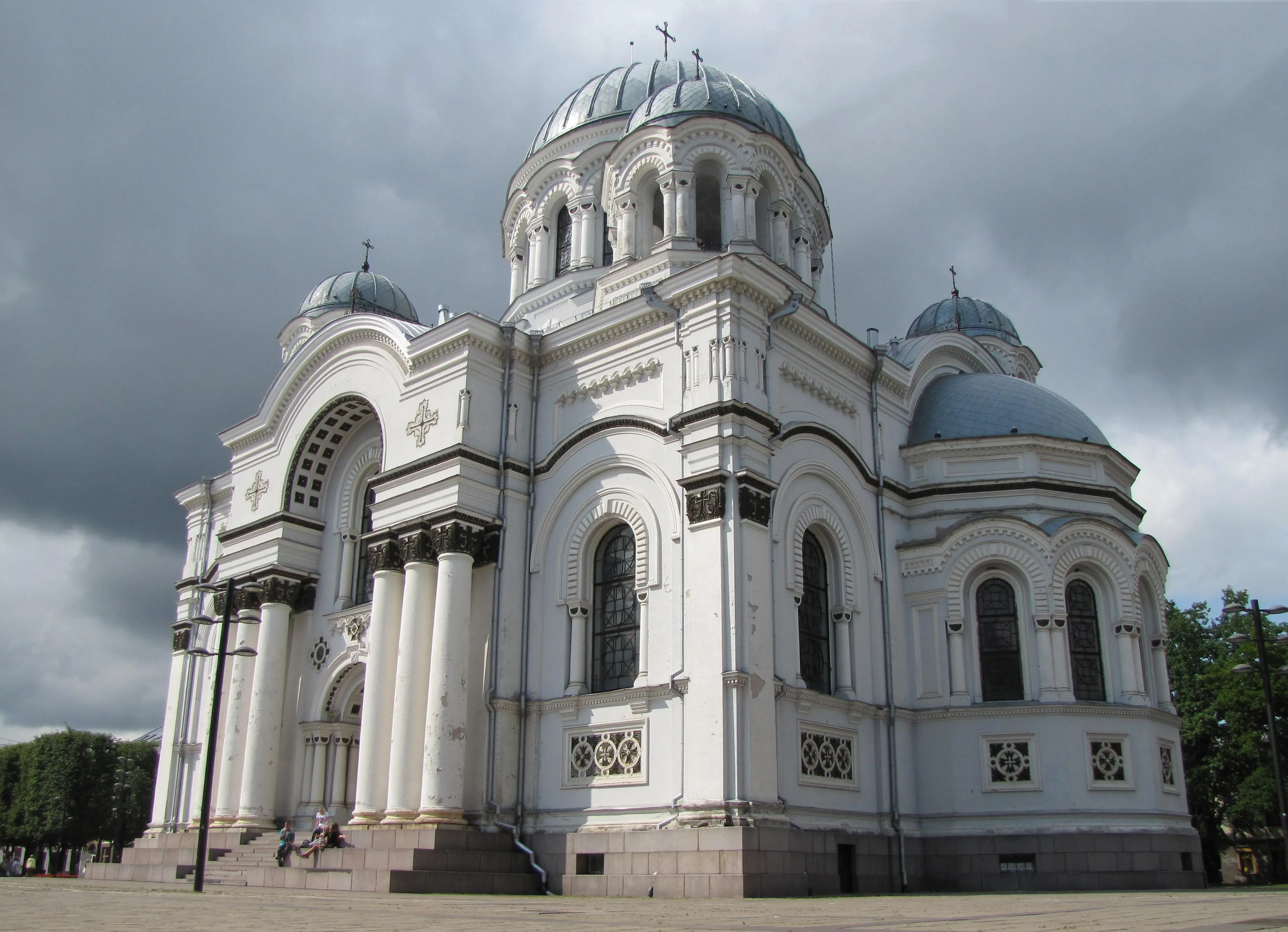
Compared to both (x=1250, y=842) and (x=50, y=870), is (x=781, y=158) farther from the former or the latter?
(x=50, y=870)

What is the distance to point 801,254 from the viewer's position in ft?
83.8

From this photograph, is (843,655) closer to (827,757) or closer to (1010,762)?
(827,757)

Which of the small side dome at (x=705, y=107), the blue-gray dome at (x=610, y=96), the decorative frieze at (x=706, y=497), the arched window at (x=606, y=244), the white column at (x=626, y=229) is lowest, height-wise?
the decorative frieze at (x=706, y=497)

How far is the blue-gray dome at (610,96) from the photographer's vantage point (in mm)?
27984

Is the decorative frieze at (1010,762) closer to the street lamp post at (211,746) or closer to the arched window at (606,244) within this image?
the street lamp post at (211,746)

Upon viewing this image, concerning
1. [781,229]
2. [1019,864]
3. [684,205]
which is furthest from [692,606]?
[781,229]

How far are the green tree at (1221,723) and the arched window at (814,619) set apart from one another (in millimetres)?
12489

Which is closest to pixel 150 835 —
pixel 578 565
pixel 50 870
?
pixel 578 565

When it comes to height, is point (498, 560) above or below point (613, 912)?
above

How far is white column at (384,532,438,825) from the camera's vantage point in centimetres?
1852

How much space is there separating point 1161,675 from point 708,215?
43.3 feet

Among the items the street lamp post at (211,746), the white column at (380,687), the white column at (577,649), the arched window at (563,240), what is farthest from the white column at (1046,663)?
the arched window at (563,240)

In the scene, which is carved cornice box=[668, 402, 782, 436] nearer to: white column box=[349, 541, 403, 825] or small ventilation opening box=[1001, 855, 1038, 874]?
white column box=[349, 541, 403, 825]

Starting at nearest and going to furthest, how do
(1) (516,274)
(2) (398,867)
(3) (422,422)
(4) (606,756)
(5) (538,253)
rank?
(2) (398,867), (4) (606,756), (3) (422,422), (5) (538,253), (1) (516,274)
